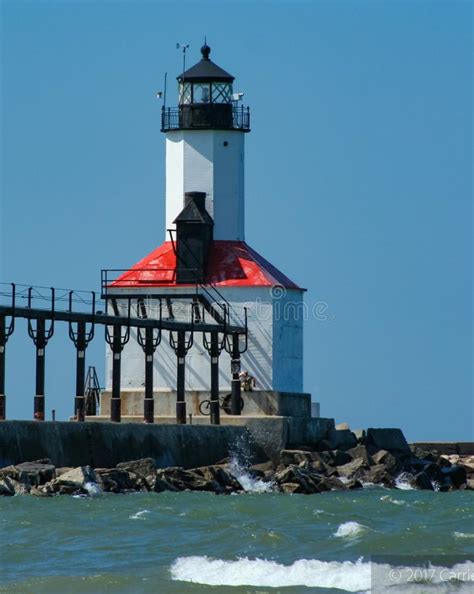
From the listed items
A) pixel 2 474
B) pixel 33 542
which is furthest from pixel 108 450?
pixel 33 542

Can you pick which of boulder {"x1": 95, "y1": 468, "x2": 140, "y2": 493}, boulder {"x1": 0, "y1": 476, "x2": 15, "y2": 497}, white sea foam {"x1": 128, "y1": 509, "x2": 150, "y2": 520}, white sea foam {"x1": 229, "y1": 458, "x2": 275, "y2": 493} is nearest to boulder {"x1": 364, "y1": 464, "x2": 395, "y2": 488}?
white sea foam {"x1": 229, "y1": 458, "x2": 275, "y2": 493}

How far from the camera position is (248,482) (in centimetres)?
4466

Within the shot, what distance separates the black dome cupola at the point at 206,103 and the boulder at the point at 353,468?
12920 mm

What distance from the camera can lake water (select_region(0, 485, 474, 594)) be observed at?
1044 inches

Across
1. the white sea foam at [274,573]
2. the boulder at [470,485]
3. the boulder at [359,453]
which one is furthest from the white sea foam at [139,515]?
the boulder at [470,485]

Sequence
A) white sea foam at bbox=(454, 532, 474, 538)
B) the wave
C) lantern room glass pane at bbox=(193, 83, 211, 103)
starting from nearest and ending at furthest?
the wave < white sea foam at bbox=(454, 532, 474, 538) < lantern room glass pane at bbox=(193, 83, 211, 103)

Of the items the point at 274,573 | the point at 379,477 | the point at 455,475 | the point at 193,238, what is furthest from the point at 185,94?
the point at 274,573

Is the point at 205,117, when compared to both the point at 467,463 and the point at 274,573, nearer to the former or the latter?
the point at 467,463

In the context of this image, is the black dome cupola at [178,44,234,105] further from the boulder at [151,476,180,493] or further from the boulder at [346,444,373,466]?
the boulder at [151,476,180,493]

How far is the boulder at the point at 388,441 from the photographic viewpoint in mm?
53500

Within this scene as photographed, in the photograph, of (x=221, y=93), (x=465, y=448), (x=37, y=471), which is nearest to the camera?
(x=37, y=471)

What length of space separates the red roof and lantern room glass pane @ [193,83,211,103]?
4404mm

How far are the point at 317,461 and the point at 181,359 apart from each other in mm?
5292

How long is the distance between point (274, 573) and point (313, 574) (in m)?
0.56
